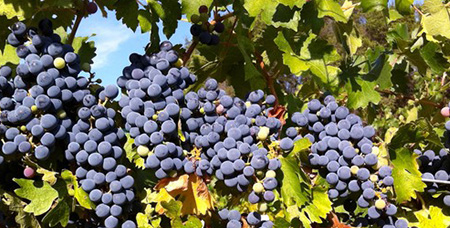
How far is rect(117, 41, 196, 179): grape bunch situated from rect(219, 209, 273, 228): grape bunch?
22 cm

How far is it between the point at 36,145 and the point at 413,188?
3.62 ft

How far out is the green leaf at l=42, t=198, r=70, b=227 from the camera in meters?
1.28

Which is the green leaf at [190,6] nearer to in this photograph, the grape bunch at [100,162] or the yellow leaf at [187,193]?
the grape bunch at [100,162]

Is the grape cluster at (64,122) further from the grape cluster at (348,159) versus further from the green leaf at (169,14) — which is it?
the grape cluster at (348,159)

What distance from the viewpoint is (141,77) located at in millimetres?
1358

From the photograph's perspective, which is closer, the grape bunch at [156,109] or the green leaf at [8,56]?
the grape bunch at [156,109]

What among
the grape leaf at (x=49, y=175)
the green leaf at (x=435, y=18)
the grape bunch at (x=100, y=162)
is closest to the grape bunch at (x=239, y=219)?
the grape bunch at (x=100, y=162)

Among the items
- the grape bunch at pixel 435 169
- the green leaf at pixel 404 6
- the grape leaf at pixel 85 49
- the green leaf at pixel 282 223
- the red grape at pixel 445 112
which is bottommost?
the grape bunch at pixel 435 169

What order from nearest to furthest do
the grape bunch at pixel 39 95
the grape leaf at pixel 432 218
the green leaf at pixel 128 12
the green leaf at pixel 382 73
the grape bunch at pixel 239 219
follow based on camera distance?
the grape bunch at pixel 39 95
the grape bunch at pixel 239 219
the grape leaf at pixel 432 218
the green leaf at pixel 128 12
the green leaf at pixel 382 73

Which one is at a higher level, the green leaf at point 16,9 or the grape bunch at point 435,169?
the green leaf at point 16,9

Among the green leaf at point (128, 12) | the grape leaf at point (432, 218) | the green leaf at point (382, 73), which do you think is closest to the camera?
the grape leaf at point (432, 218)

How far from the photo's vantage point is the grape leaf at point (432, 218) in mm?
1453

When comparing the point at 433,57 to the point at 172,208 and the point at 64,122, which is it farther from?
the point at 64,122

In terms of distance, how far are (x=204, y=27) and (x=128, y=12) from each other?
26 centimetres
